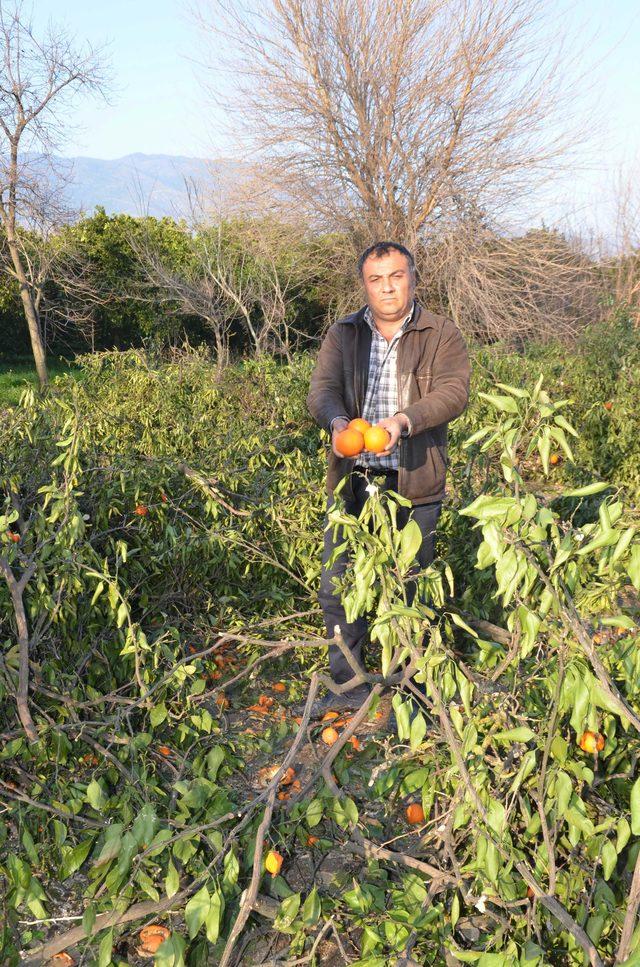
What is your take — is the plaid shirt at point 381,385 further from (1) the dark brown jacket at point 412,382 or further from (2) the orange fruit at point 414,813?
(2) the orange fruit at point 414,813

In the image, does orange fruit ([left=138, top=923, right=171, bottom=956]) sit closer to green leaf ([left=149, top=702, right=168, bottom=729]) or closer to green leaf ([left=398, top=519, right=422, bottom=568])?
green leaf ([left=149, top=702, right=168, bottom=729])

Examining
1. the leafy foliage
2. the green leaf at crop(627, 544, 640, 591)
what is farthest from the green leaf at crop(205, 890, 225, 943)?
the green leaf at crop(627, 544, 640, 591)

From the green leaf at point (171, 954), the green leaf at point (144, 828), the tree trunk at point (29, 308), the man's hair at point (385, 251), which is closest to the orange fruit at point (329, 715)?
the green leaf at point (144, 828)

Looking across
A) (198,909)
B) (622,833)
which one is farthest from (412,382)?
(198,909)

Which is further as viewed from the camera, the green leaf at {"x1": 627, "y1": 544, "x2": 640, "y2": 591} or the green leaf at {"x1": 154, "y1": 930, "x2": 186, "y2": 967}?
the green leaf at {"x1": 154, "y1": 930, "x2": 186, "y2": 967}

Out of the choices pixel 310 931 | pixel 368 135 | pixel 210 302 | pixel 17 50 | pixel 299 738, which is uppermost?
pixel 17 50

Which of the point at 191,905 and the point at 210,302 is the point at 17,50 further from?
the point at 191,905

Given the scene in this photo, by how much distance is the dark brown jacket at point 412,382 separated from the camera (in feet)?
7.97

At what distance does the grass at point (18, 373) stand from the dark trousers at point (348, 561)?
25.7 ft

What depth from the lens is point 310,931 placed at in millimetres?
1571

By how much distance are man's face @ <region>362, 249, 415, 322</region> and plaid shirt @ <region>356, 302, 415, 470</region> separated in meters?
0.08

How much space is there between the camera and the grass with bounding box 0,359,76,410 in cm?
1010

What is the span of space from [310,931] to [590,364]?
572cm

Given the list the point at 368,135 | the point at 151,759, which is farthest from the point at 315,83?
the point at 151,759
